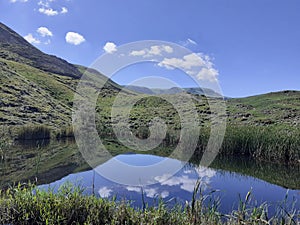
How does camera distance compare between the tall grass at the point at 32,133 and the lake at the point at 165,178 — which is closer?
the lake at the point at 165,178

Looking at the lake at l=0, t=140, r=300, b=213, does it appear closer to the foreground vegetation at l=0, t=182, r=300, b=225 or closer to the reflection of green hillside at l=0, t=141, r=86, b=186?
the reflection of green hillside at l=0, t=141, r=86, b=186

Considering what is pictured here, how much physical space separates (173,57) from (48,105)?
47.4 m

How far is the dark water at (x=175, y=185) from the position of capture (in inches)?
349

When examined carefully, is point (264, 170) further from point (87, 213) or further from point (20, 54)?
point (20, 54)

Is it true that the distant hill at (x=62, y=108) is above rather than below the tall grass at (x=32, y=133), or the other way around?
above

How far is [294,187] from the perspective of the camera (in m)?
11.1

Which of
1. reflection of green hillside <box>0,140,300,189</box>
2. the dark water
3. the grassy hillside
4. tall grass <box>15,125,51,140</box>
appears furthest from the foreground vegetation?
tall grass <box>15,125,51,140</box>

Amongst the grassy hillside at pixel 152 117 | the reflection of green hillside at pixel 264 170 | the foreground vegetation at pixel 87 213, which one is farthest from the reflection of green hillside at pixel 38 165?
the reflection of green hillside at pixel 264 170

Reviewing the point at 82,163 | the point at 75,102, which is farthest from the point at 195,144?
the point at 75,102

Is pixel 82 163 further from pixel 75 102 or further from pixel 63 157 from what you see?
pixel 75 102

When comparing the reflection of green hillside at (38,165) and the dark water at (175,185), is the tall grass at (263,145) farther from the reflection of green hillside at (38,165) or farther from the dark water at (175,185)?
the reflection of green hillside at (38,165)

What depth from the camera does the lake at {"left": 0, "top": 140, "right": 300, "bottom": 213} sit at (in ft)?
30.3

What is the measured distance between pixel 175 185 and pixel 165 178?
1.37 metres

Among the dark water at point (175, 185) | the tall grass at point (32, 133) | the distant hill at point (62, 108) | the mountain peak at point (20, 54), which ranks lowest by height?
the dark water at point (175, 185)
